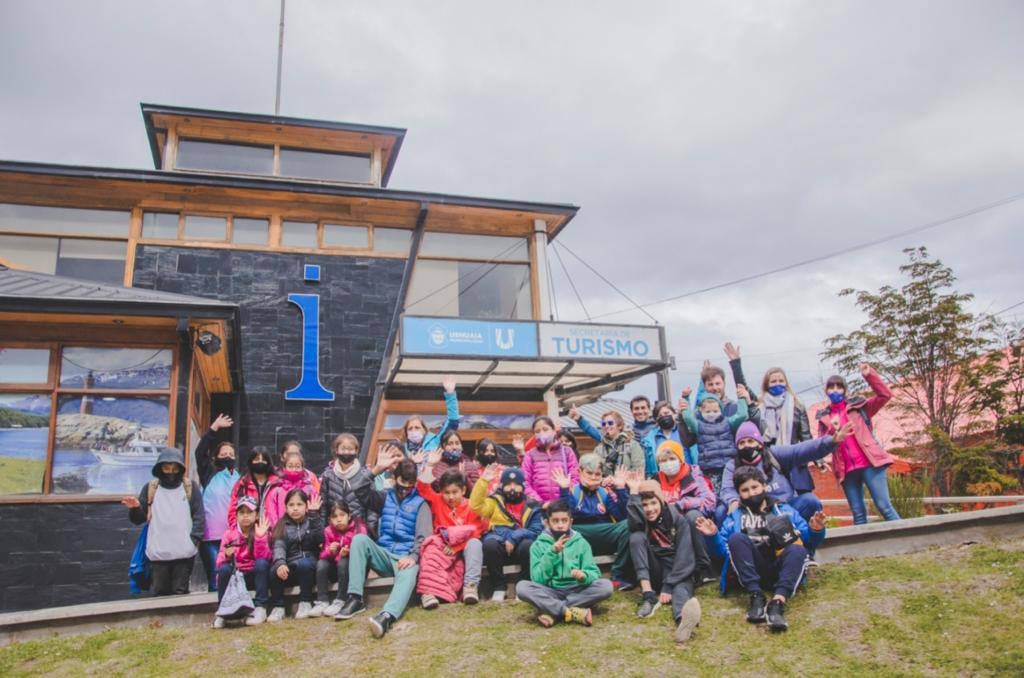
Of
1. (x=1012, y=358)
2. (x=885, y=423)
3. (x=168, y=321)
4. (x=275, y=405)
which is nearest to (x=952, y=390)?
(x=1012, y=358)

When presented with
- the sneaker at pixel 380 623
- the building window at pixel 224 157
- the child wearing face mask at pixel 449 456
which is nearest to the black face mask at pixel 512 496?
the child wearing face mask at pixel 449 456

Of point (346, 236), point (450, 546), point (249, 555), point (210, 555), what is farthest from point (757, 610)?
point (346, 236)

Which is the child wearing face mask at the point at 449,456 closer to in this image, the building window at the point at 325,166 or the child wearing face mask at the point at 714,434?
the child wearing face mask at the point at 714,434

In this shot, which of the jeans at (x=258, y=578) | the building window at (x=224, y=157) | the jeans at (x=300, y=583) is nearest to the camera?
the jeans at (x=258, y=578)

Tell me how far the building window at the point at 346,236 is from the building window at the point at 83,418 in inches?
226

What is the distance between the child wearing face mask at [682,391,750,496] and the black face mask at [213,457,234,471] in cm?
500

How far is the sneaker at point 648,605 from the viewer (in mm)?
6201

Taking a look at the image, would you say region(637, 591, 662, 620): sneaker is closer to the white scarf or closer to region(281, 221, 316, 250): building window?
the white scarf

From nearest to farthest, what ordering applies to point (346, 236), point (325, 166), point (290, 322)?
1. point (290, 322)
2. point (346, 236)
3. point (325, 166)

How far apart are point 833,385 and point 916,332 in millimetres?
9587

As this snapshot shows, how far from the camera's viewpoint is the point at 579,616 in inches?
240

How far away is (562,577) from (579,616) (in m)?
0.42

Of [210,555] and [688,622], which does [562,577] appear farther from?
[210,555]

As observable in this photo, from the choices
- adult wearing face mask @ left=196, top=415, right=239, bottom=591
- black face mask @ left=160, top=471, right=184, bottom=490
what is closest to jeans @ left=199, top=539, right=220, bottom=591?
adult wearing face mask @ left=196, top=415, right=239, bottom=591
